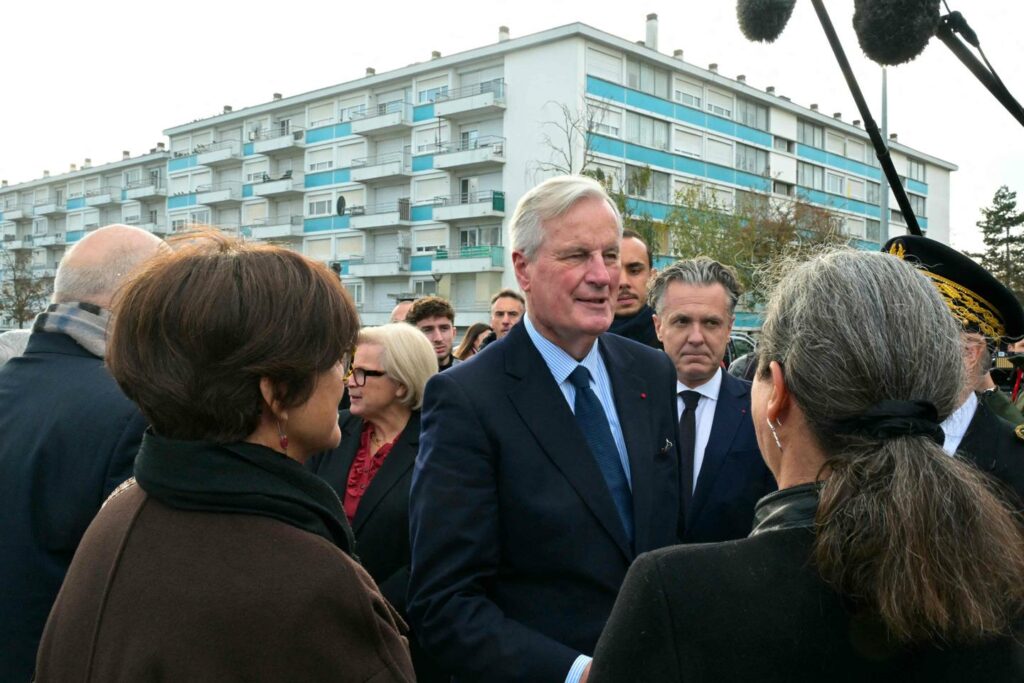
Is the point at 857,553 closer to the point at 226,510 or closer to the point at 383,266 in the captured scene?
the point at 226,510

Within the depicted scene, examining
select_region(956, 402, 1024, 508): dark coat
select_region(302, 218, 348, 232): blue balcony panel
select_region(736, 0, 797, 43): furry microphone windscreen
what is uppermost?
select_region(302, 218, 348, 232): blue balcony panel

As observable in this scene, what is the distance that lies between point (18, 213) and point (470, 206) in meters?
51.1

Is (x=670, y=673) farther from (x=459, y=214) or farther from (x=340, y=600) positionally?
(x=459, y=214)

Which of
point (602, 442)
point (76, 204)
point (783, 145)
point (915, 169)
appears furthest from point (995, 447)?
point (76, 204)

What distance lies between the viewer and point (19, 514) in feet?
8.45

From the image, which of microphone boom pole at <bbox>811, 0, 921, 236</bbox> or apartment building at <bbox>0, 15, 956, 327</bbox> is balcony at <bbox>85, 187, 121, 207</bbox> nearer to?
apartment building at <bbox>0, 15, 956, 327</bbox>

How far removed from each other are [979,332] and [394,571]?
2.34m

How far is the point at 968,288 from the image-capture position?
8.65ft

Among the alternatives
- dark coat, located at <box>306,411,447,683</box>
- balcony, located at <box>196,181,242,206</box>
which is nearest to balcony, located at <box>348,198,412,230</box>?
balcony, located at <box>196,181,242,206</box>

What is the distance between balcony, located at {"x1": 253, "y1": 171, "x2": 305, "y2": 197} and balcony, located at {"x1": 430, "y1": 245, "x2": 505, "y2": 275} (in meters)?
11.7

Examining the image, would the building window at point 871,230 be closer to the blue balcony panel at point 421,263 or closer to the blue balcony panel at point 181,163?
the blue balcony panel at point 421,263

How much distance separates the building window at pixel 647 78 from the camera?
150ft

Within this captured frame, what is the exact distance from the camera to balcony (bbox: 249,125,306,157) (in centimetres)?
5425

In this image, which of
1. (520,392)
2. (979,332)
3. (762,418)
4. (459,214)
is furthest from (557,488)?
(459,214)
